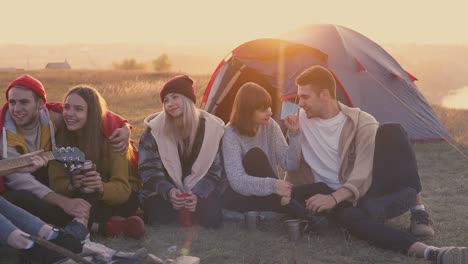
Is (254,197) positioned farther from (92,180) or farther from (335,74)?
(335,74)

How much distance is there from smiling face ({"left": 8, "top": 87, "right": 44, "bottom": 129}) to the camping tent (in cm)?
432

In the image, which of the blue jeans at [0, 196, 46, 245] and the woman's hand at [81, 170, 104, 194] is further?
the woman's hand at [81, 170, 104, 194]

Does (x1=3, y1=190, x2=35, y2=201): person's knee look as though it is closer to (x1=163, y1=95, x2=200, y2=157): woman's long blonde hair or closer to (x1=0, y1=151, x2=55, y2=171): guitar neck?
(x1=0, y1=151, x2=55, y2=171): guitar neck

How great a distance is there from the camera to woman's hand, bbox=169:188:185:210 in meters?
5.03

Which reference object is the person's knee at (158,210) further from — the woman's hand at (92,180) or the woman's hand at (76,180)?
the woman's hand at (76,180)

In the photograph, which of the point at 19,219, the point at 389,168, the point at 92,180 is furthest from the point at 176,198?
the point at 389,168

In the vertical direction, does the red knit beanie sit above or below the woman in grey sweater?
above

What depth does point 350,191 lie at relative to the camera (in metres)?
4.81

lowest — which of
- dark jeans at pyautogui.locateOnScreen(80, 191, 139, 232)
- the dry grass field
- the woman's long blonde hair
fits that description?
the dry grass field

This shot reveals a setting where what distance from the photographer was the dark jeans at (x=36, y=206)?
15.1 ft

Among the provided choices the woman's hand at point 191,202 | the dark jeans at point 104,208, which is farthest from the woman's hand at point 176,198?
the dark jeans at point 104,208

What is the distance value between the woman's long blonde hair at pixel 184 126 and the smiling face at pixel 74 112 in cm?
74

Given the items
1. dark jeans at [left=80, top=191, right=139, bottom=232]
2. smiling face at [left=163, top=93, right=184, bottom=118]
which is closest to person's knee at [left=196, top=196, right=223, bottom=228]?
dark jeans at [left=80, top=191, right=139, bottom=232]

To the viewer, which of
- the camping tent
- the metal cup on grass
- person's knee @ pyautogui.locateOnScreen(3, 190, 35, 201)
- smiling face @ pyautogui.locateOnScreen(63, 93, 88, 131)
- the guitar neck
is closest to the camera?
the guitar neck
